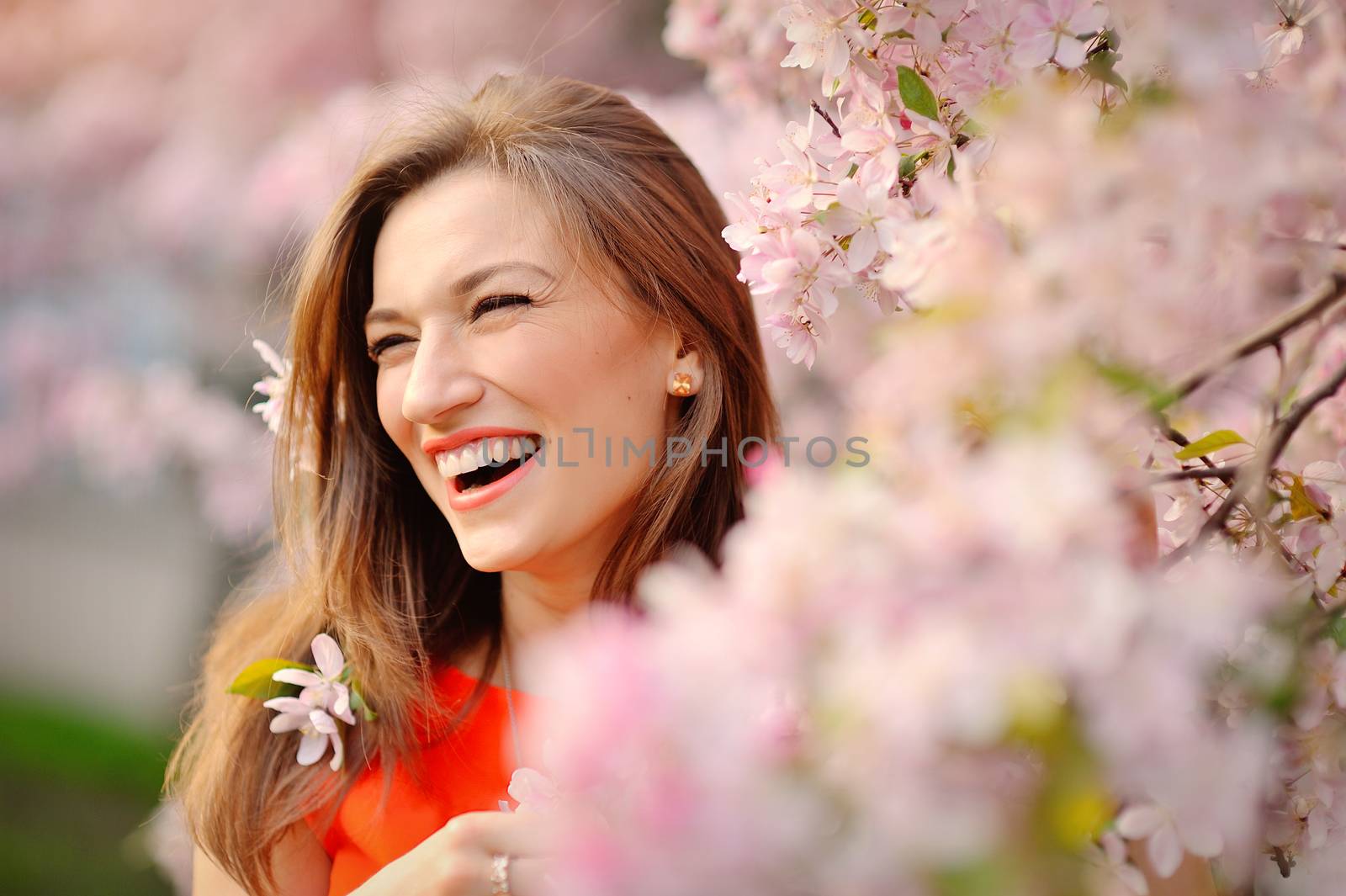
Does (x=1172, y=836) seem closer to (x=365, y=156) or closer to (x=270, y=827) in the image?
(x=270, y=827)

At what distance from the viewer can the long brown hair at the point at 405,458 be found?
4.66ft

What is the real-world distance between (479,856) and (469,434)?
1.59 ft

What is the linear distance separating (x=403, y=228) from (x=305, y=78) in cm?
266

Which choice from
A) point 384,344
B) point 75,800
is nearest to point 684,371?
point 384,344

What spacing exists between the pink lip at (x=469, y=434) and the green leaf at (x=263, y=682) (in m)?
0.37

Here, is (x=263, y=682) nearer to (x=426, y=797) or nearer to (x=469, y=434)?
(x=426, y=797)

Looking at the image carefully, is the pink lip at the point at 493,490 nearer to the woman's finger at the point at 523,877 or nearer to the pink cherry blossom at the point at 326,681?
the pink cherry blossom at the point at 326,681

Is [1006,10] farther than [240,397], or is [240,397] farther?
[240,397]

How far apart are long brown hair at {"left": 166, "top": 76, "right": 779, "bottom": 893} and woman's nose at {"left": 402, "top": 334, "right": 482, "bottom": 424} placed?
20 cm

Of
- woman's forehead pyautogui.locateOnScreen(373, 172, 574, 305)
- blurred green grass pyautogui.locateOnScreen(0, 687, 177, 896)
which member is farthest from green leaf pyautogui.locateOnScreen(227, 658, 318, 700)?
blurred green grass pyautogui.locateOnScreen(0, 687, 177, 896)

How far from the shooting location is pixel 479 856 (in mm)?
1062

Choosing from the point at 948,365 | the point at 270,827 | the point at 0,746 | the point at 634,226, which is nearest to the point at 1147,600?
the point at 948,365

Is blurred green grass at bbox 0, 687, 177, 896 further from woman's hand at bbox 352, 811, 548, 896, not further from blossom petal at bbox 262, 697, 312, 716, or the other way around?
woman's hand at bbox 352, 811, 548, 896

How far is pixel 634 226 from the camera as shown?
1.42m
